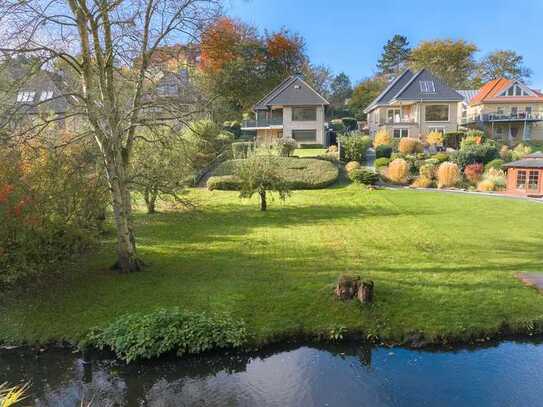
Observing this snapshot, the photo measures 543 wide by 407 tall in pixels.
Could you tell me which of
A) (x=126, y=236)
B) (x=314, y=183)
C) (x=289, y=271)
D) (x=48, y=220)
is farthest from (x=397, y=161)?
(x=48, y=220)

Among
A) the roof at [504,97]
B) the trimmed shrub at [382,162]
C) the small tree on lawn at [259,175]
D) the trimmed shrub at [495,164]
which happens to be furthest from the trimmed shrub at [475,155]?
the roof at [504,97]

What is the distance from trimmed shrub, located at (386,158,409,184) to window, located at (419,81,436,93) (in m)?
17.3

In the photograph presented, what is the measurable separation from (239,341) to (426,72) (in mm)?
42015

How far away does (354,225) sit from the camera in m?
17.8

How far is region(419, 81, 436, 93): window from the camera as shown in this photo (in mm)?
42263

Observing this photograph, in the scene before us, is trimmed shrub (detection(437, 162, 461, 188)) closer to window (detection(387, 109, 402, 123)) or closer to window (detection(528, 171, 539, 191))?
window (detection(528, 171, 539, 191))

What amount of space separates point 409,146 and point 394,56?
47.9m

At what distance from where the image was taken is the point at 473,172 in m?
27.8

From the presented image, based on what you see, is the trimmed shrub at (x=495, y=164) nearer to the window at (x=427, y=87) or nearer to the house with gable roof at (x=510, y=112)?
the window at (x=427, y=87)

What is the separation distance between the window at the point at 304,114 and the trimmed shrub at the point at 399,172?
15.7m

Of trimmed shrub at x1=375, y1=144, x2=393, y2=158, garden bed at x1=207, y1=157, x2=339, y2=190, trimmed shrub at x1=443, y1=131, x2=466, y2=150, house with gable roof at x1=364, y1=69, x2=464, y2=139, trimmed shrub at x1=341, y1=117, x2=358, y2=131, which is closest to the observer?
garden bed at x1=207, y1=157, x2=339, y2=190

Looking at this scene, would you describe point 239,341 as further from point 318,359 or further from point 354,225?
point 354,225

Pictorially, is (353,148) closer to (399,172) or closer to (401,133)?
(399,172)

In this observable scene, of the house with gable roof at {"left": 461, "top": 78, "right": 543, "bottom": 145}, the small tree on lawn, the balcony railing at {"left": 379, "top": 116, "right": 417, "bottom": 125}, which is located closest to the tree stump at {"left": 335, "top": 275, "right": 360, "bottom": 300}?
the small tree on lawn
